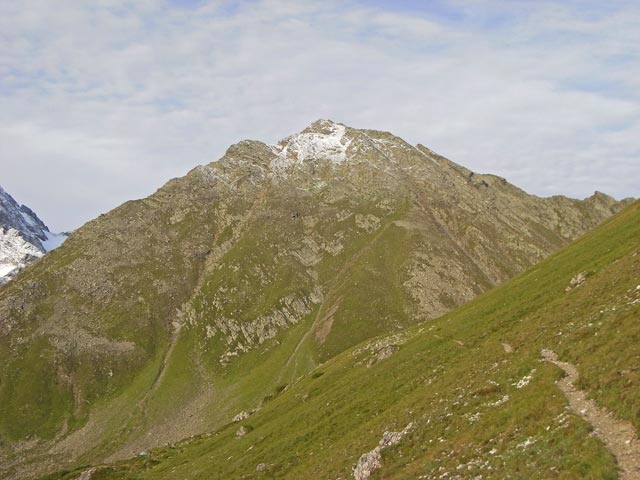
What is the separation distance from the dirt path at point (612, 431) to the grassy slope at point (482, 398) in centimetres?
47

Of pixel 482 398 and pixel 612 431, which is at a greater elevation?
pixel 482 398

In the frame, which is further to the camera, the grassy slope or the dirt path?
the grassy slope

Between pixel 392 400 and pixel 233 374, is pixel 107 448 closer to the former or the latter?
pixel 233 374

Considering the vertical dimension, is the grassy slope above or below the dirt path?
above

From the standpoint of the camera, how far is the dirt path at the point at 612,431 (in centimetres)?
2061

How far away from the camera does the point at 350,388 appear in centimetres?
6303

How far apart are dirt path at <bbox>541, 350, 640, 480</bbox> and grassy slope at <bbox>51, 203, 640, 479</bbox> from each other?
0.47 m

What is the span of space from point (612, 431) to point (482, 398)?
12.1 metres

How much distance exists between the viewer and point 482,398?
3512 cm

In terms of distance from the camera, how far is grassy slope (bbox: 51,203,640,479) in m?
25.9

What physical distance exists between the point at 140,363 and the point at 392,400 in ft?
506

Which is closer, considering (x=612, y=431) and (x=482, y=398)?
(x=612, y=431)

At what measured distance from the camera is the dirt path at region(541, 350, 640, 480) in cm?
2061

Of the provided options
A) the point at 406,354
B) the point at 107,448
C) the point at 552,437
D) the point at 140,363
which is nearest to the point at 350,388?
the point at 406,354
